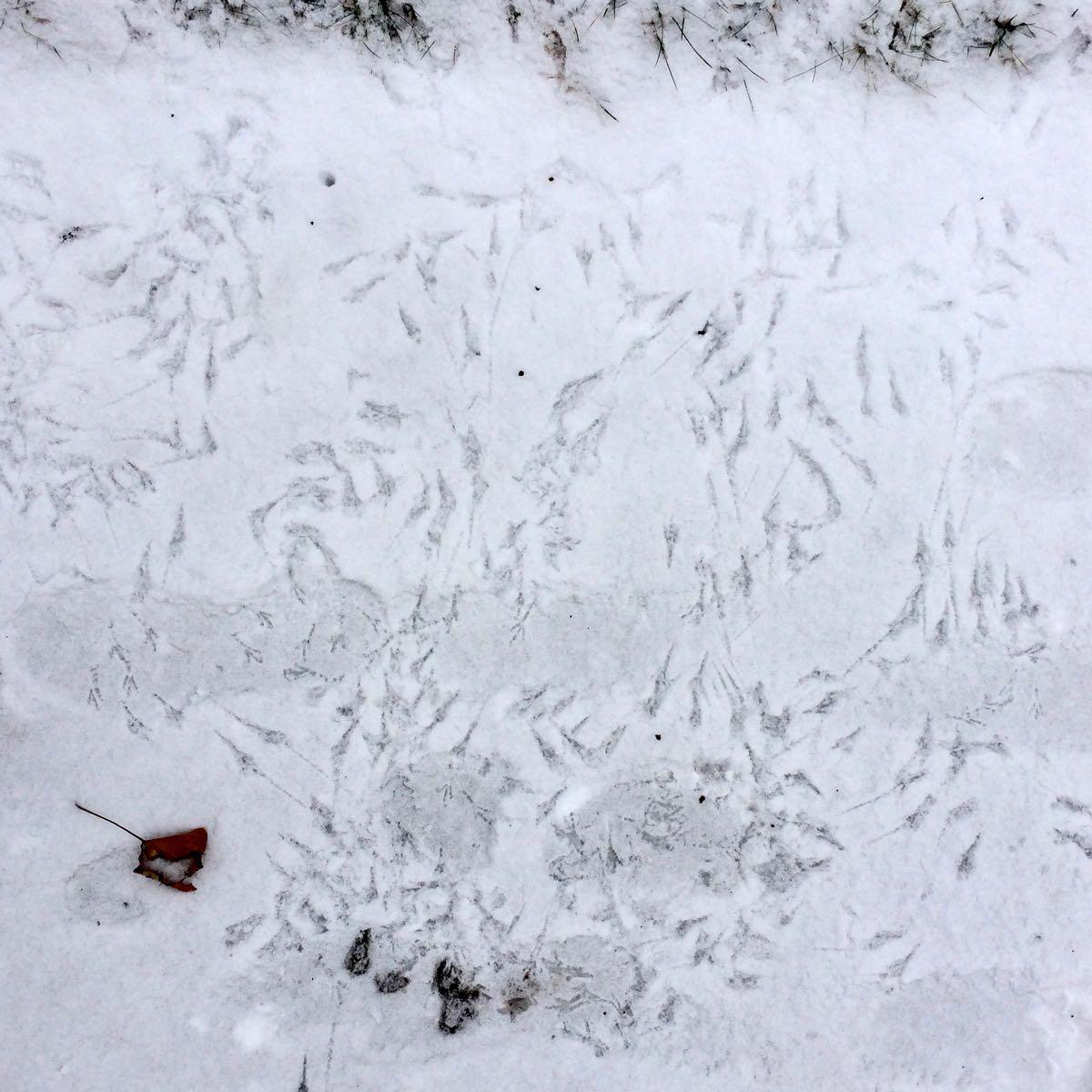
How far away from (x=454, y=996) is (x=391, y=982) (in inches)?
Result: 6.9

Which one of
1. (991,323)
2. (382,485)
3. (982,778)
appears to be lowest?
(982,778)

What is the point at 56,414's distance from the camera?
239 cm

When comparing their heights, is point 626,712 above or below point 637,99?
below

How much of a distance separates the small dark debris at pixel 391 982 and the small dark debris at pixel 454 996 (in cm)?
8

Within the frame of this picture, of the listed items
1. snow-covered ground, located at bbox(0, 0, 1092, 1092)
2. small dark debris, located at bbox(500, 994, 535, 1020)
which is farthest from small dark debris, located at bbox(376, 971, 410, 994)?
small dark debris, located at bbox(500, 994, 535, 1020)

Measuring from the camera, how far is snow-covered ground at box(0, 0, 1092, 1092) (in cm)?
238

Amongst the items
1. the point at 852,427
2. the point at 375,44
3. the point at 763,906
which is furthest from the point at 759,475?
the point at 375,44

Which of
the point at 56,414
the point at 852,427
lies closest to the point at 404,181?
the point at 56,414

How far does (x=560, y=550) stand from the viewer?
7.88 ft

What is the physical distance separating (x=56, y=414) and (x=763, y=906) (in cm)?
236

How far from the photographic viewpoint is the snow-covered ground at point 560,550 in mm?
2379

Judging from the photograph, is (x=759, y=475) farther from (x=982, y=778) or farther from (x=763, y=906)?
(x=763, y=906)

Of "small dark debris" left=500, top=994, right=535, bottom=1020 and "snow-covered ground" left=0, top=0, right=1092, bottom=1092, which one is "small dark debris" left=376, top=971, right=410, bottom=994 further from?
"small dark debris" left=500, top=994, right=535, bottom=1020

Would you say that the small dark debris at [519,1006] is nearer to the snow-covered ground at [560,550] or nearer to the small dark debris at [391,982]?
the snow-covered ground at [560,550]
